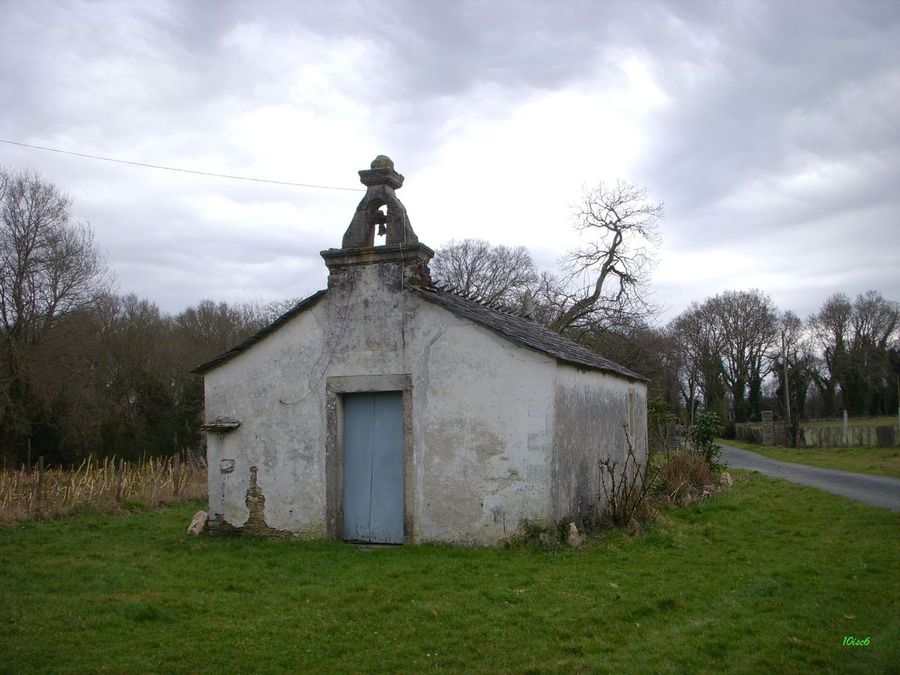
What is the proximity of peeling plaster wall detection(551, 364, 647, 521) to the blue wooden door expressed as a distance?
2.65m

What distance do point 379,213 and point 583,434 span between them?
5467 millimetres

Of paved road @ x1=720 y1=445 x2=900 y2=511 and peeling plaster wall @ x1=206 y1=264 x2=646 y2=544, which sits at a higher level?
peeling plaster wall @ x1=206 y1=264 x2=646 y2=544

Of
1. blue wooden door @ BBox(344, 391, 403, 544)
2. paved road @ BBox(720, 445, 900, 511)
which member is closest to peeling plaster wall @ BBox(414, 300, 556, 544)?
blue wooden door @ BBox(344, 391, 403, 544)

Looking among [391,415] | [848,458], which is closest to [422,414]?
[391,415]

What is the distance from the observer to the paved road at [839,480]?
16.2 metres

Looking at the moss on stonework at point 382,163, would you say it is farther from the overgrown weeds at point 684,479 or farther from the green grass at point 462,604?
the overgrown weeds at point 684,479

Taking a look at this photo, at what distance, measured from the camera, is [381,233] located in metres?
13.1

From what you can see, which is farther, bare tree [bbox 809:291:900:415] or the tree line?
bare tree [bbox 809:291:900:415]

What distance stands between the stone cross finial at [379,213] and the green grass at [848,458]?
17.7 metres

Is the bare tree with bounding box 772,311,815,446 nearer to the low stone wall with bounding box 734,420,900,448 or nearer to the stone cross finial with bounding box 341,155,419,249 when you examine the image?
the low stone wall with bounding box 734,420,900,448

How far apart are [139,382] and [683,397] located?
42.1 m

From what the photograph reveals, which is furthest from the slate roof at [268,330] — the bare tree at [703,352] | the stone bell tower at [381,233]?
the bare tree at [703,352]

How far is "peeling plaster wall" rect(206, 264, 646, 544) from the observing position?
436 inches

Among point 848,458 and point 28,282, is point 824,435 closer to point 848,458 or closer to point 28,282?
point 848,458
